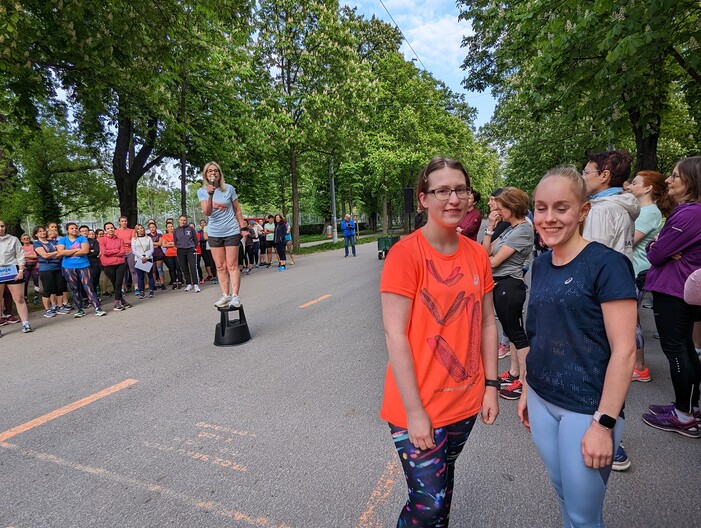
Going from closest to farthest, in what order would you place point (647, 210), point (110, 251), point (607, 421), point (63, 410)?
1. point (607, 421)
2. point (63, 410)
3. point (647, 210)
4. point (110, 251)

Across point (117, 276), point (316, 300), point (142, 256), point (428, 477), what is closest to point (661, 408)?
point (428, 477)

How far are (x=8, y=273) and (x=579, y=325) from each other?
9230 mm

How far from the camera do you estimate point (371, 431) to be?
3289mm

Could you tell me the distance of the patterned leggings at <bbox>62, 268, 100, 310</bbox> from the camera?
8656 millimetres

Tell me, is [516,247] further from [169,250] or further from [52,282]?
[169,250]

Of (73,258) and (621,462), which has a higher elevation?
(73,258)

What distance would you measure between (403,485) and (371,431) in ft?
2.33

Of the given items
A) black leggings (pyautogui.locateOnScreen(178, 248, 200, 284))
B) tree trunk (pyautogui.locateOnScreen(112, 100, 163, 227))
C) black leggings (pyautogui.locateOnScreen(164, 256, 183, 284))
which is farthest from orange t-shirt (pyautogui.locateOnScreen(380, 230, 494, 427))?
tree trunk (pyautogui.locateOnScreen(112, 100, 163, 227))

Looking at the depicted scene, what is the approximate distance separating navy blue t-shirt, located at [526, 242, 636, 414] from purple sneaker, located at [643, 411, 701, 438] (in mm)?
2205

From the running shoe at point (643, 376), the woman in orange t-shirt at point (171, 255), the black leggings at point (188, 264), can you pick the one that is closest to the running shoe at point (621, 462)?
the running shoe at point (643, 376)

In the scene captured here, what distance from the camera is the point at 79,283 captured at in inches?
348

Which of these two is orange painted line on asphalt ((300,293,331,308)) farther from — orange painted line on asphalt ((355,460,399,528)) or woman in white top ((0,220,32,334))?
orange painted line on asphalt ((355,460,399,528))

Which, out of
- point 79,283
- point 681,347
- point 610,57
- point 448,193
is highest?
point 610,57

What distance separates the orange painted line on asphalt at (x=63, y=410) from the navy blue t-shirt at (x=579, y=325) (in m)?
4.12
